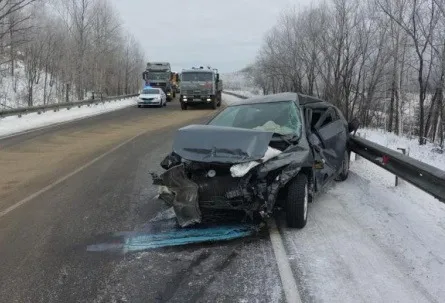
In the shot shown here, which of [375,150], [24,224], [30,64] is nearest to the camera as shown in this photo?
[24,224]

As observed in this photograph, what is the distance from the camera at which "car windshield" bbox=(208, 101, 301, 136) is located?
6367 mm

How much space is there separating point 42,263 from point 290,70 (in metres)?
43.9

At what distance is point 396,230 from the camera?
17.6 ft

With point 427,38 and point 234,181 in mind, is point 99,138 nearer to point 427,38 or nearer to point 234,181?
point 234,181

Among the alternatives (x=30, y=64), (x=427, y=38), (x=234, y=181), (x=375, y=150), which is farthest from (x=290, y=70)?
(x=234, y=181)

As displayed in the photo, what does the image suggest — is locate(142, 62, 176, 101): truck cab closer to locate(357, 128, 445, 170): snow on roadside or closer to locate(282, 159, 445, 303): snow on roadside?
locate(357, 128, 445, 170): snow on roadside

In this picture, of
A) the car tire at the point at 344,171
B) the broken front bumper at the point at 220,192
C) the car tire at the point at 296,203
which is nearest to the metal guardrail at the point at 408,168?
the car tire at the point at 344,171

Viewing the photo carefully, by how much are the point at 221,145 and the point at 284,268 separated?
5.59 feet

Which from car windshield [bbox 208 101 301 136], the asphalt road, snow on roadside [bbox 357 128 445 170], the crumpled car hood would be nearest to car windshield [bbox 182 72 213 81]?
snow on roadside [bbox 357 128 445 170]

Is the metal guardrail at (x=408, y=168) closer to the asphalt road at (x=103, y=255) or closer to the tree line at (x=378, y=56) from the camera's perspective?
the asphalt road at (x=103, y=255)

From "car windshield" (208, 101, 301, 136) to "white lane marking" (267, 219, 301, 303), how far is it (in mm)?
1436

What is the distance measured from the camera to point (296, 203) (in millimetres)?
5363

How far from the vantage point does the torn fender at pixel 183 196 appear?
17.6 feet

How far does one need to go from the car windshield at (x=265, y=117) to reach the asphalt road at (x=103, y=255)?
161cm
